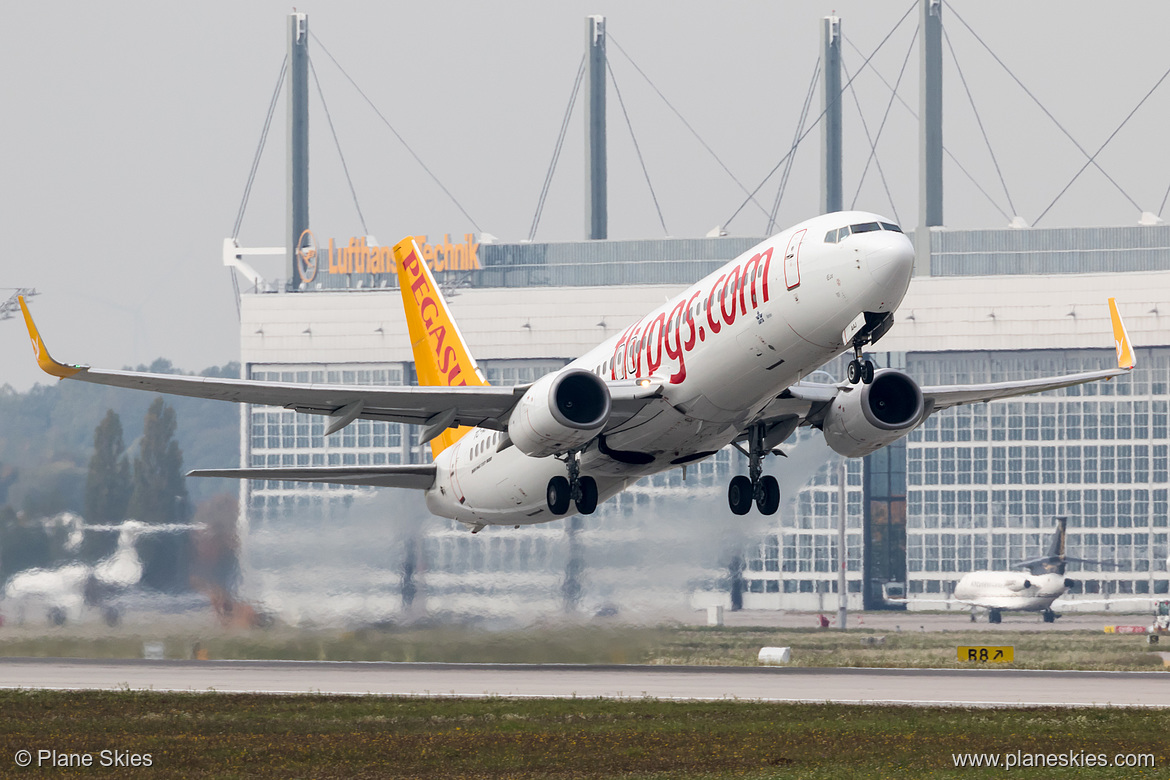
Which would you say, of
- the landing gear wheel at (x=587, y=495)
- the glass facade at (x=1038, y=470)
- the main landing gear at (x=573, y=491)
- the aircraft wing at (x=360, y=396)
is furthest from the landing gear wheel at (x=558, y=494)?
the glass facade at (x=1038, y=470)

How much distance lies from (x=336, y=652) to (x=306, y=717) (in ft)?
64.9

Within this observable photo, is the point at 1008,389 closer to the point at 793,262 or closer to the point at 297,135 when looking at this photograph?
the point at 793,262

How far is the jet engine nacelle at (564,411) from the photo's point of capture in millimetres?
36250

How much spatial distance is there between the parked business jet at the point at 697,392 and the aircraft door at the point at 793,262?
4cm

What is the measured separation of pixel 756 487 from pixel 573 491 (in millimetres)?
4915

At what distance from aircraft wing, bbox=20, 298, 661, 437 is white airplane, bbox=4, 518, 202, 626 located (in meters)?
22.4

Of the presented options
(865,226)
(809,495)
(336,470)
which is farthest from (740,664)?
(809,495)

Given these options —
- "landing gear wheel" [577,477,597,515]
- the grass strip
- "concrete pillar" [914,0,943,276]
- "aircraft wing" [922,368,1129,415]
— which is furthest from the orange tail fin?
"concrete pillar" [914,0,943,276]

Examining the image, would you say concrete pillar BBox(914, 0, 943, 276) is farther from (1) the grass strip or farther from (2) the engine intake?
(1) the grass strip

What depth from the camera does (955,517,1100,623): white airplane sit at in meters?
93.2

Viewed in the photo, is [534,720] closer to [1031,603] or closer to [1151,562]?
[1031,603]

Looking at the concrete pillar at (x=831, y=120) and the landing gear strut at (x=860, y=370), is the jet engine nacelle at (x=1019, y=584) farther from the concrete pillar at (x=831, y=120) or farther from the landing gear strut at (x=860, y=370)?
the landing gear strut at (x=860, y=370)

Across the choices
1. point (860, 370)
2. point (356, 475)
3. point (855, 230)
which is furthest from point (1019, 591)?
point (855, 230)

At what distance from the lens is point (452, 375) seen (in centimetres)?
5050
